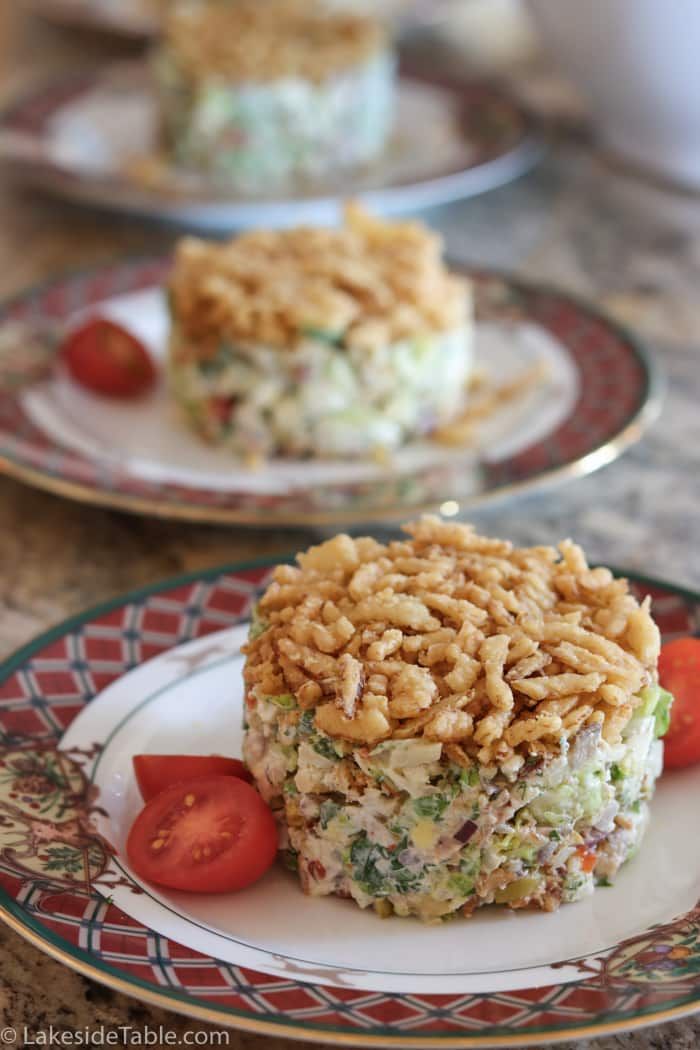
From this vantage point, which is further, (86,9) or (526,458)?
(86,9)

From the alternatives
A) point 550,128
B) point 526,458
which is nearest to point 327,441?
point 526,458

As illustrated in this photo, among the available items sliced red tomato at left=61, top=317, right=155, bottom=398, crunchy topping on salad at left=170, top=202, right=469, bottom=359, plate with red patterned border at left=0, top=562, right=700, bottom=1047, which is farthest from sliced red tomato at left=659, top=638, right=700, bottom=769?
sliced red tomato at left=61, top=317, right=155, bottom=398

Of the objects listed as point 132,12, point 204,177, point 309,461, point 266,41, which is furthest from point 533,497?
point 132,12

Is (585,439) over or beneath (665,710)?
beneath

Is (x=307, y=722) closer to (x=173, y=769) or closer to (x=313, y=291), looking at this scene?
(x=173, y=769)

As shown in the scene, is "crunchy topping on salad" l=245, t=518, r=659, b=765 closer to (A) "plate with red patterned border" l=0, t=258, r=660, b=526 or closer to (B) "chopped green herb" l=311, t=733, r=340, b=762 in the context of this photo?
(B) "chopped green herb" l=311, t=733, r=340, b=762

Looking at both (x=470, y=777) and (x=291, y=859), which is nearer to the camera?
(x=470, y=777)

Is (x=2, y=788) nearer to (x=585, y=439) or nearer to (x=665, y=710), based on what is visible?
(x=665, y=710)
